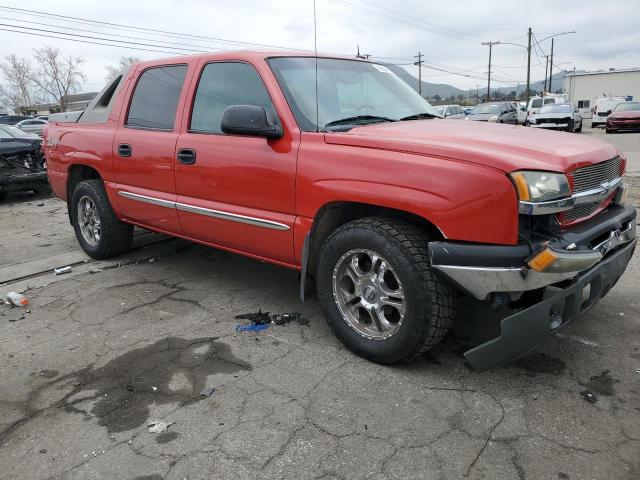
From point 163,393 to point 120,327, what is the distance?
3.50ft

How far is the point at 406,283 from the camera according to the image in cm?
274

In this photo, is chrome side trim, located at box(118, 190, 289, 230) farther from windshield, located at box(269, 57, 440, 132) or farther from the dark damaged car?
the dark damaged car

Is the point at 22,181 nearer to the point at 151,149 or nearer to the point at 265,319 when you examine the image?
the point at 151,149

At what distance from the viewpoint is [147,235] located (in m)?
6.40

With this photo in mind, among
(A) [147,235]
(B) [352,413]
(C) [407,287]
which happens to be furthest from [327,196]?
(A) [147,235]

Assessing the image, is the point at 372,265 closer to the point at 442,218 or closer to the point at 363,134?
the point at 442,218

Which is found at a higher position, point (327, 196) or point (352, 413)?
point (327, 196)

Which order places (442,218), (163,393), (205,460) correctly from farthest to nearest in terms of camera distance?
(163,393), (442,218), (205,460)

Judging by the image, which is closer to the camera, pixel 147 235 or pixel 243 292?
pixel 243 292

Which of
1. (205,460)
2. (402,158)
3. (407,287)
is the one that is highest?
(402,158)

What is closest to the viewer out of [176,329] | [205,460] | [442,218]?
[205,460]

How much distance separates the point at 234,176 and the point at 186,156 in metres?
0.57

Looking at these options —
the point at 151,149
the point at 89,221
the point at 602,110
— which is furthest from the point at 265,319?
the point at 602,110

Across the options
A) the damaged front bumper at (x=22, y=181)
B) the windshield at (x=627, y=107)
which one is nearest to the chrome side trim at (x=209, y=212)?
the damaged front bumper at (x=22, y=181)
